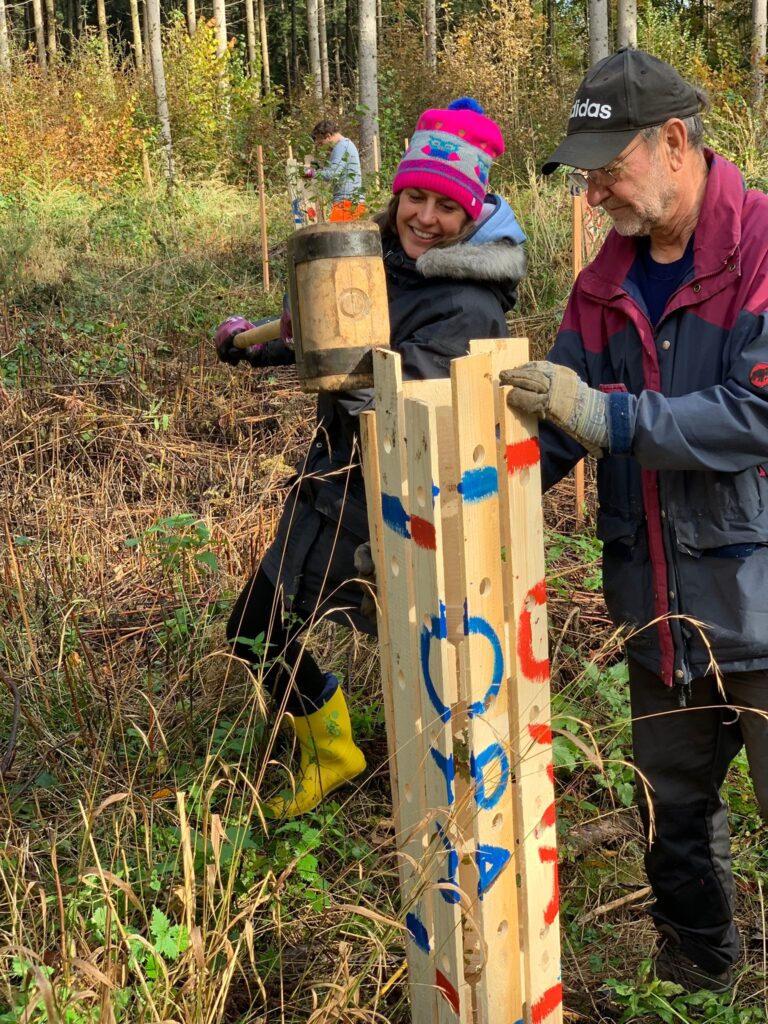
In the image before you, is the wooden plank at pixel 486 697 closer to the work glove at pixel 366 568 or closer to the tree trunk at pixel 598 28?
the work glove at pixel 366 568

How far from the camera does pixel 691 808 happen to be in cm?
250

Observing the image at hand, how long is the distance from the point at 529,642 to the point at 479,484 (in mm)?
336

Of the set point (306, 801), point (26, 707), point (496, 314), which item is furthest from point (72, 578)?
point (496, 314)

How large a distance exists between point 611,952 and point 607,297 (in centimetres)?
178

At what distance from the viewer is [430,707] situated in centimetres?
187

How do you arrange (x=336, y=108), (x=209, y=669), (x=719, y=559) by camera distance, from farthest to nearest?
(x=336, y=108)
(x=209, y=669)
(x=719, y=559)

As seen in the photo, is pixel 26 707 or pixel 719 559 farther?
pixel 26 707

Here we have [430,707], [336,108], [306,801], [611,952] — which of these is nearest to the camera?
[430,707]

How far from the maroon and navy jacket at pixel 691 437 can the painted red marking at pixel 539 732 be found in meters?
0.47

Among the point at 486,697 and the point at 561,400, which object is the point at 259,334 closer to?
the point at 561,400

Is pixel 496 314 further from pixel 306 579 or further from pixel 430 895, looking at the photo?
pixel 430 895

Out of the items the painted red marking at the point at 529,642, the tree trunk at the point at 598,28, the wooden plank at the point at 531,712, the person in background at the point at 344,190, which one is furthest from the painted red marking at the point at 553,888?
the tree trunk at the point at 598,28

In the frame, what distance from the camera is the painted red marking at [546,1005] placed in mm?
1970

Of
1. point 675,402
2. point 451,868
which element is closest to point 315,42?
point 675,402
